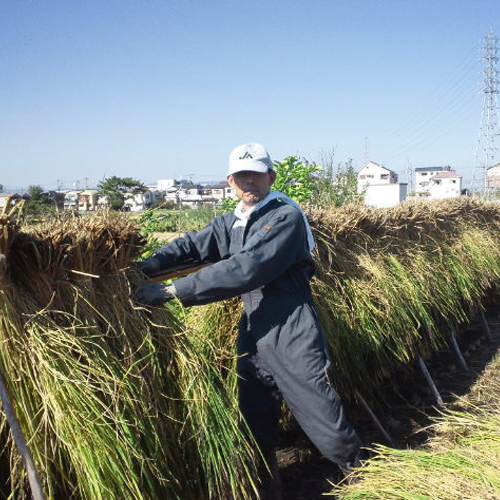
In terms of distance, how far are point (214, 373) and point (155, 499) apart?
0.62m

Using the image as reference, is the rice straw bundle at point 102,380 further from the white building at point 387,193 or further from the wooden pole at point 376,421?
the white building at point 387,193

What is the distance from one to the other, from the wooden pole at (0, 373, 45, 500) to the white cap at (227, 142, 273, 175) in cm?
159

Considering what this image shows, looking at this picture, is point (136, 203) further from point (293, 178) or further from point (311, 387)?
point (293, 178)

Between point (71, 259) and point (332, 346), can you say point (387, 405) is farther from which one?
point (71, 259)

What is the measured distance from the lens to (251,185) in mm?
3010

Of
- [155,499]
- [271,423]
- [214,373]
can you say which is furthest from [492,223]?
[155,499]

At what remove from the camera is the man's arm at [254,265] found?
2545 millimetres

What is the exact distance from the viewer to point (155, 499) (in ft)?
7.13

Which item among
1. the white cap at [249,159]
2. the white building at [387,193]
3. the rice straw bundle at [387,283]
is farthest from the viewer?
the white building at [387,193]

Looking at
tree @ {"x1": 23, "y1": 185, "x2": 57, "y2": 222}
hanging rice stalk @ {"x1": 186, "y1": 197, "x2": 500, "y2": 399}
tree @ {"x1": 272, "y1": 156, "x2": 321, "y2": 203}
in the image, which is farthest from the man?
tree @ {"x1": 272, "y1": 156, "x2": 321, "y2": 203}

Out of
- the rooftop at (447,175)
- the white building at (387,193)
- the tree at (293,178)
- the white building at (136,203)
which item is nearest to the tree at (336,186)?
the tree at (293,178)

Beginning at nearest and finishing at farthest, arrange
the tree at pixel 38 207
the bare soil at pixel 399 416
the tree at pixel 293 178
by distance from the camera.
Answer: the tree at pixel 38 207 → the bare soil at pixel 399 416 → the tree at pixel 293 178

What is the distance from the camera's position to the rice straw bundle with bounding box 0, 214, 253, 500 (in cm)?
193

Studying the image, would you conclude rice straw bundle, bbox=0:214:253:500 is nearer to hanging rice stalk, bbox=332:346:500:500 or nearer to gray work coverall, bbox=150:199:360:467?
gray work coverall, bbox=150:199:360:467
